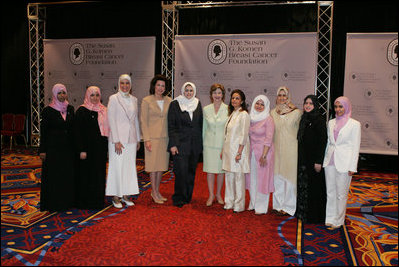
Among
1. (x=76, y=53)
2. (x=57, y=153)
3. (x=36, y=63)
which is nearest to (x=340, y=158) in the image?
(x=57, y=153)

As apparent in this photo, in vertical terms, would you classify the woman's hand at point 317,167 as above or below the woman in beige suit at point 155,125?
below

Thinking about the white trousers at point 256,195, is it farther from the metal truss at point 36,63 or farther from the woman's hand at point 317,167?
the metal truss at point 36,63

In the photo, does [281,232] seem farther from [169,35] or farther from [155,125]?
[169,35]

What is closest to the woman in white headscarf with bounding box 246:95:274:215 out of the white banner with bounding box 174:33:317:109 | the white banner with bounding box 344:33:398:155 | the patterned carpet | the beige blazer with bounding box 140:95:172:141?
the patterned carpet

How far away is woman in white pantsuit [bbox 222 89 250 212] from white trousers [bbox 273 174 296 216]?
0.37m

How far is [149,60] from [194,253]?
513 centimetres

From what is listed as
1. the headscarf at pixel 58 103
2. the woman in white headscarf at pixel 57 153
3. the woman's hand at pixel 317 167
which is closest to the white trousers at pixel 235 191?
the woman's hand at pixel 317 167

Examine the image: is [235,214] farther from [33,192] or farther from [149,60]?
[149,60]

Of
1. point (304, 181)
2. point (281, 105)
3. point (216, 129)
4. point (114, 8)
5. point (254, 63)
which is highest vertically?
point (114, 8)

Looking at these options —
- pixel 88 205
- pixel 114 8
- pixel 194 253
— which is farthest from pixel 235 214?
pixel 114 8

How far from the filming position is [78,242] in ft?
10.3

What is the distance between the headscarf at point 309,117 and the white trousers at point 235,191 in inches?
31.5

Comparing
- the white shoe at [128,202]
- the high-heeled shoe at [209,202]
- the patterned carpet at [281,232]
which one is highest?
the high-heeled shoe at [209,202]

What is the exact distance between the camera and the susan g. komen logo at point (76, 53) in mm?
7762
